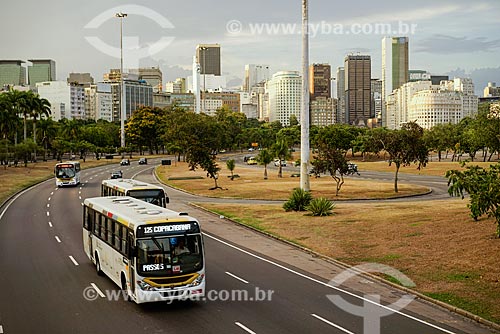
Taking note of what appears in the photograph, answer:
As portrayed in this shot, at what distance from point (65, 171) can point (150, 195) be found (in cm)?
3781

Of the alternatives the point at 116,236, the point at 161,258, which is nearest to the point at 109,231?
the point at 116,236

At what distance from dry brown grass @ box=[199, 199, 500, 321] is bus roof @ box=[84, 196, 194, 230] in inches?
358

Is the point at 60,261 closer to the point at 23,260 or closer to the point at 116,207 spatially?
the point at 23,260

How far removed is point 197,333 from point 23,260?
1298cm

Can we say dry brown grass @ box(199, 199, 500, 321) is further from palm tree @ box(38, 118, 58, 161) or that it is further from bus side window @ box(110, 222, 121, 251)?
palm tree @ box(38, 118, 58, 161)

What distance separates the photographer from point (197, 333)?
1528cm

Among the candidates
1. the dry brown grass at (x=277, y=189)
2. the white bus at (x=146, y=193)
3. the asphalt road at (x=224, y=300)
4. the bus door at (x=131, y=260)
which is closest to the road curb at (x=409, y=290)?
the asphalt road at (x=224, y=300)

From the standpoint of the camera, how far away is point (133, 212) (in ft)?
63.9

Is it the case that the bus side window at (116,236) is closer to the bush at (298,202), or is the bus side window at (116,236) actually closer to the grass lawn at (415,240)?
the grass lawn at (415,240)

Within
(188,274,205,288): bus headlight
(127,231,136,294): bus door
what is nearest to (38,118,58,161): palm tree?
(127,231,136,294): bus door

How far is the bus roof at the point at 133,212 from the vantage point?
1772 centimetres

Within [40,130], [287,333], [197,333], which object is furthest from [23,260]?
[40,130]

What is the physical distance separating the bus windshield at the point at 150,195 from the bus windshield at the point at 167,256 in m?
12.8

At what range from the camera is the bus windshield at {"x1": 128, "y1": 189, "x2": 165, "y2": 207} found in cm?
3003
